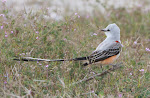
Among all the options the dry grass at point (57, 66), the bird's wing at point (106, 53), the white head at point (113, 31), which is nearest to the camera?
the dry grass at point (57, 66)

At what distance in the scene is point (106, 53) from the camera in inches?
193

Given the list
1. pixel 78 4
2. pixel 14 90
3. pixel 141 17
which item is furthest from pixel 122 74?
pixel 78 4

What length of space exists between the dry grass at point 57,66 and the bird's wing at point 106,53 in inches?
8.2

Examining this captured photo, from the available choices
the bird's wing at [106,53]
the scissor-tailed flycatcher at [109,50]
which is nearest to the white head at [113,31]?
the scissor-tailed flycatcher at [109,50]

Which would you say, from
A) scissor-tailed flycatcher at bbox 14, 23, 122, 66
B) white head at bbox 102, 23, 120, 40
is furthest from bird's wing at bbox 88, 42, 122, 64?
white head at bbox 102, 23, 120, 40

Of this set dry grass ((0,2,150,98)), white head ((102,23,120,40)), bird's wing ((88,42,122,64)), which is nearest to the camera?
dry grass ((0,2,150,98))

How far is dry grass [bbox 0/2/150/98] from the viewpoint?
387 cm

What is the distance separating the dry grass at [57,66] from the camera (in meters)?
3.87

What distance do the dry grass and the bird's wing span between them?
208 millimetres

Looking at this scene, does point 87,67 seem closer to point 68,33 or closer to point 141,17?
point 68,33

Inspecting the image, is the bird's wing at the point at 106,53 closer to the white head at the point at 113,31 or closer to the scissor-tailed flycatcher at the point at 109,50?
the scissor-tailed flycatcher at the point at 109,50

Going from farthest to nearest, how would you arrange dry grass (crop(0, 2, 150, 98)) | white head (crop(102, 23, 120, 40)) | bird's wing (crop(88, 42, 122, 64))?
white head (crop(102, 23, 120, 40)) < bird's wing (crop(88, 42, 122, 64)) < dry grass (crop(0, 2, 150, 98))

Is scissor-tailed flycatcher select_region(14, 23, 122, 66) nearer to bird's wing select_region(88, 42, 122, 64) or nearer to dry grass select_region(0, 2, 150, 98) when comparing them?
bird's wing select_region(88, 42, 122, 64)

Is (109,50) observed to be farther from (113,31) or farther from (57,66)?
(57,66)
